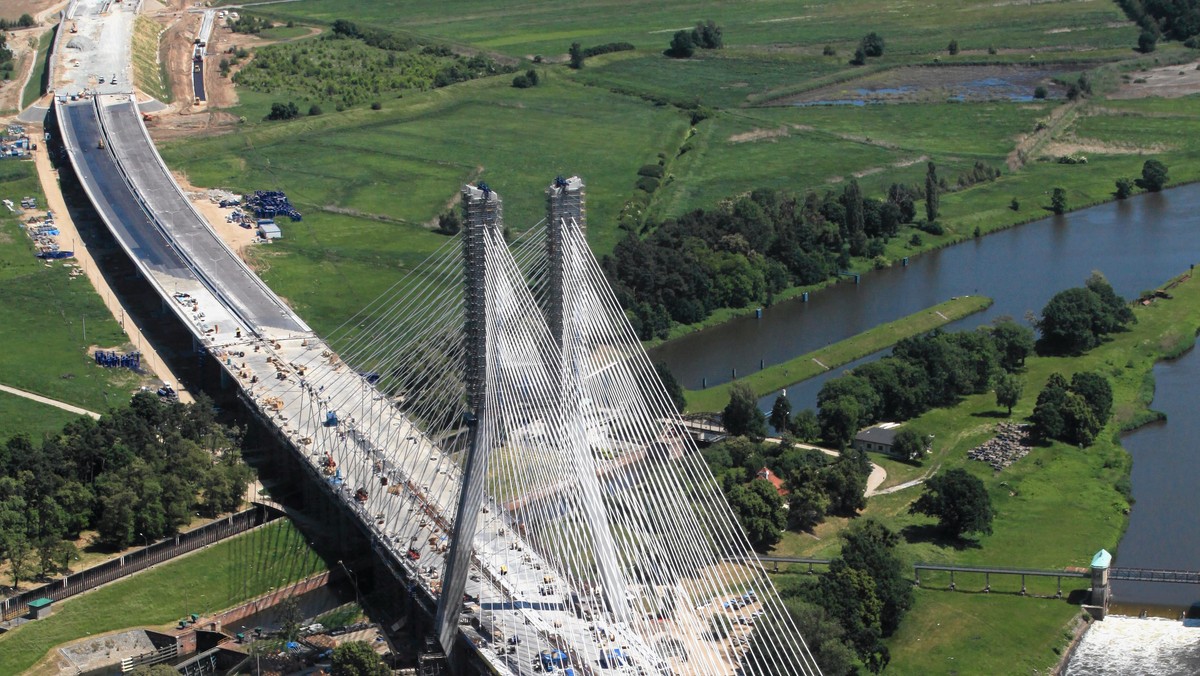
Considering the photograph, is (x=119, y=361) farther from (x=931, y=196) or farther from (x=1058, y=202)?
(x=1058, y=202)

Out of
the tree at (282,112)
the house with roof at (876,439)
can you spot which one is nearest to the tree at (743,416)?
the house with roof at (876,439)

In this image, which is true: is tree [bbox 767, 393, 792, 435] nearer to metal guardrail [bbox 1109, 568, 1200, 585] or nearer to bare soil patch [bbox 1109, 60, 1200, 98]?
metal guardrail [bbox 1109, 568, 1200, 585]

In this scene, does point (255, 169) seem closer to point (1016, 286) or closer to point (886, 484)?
point (1016, 286)

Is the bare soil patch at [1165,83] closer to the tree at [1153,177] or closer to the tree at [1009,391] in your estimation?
the tree at [1153,177]

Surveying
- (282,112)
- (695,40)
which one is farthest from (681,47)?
(282,112)

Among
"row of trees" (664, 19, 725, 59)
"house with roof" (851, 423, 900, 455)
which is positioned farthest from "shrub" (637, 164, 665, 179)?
"house with roof" (851, 423, 900, 455)

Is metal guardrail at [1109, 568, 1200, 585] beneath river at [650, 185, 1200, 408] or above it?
beneath

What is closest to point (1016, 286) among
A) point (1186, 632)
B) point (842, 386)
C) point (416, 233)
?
point (842, 386)
